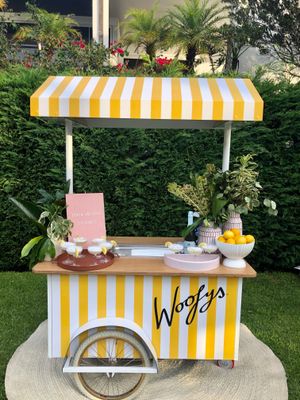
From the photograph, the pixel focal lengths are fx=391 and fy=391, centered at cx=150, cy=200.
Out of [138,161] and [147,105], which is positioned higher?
[147,105]

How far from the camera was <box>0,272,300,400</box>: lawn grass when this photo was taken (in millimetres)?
3074

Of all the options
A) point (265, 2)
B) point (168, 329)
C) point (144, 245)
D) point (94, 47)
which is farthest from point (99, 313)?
point (265, 2)

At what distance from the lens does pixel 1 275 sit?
491 centimetres

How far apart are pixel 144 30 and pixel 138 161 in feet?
32.0

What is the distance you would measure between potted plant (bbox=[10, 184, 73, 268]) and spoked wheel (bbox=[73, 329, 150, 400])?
62cm

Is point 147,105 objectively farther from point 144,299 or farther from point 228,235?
point 144,299

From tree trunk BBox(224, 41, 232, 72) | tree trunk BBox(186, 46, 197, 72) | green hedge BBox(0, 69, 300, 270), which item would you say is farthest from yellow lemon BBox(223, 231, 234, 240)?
tree trunk BBox(186, 46, 197, 72)

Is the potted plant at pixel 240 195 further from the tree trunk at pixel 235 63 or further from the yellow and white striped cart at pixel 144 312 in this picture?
the tree trunk at pixel 235 63

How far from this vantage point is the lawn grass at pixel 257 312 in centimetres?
307

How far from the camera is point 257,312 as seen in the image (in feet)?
13.0

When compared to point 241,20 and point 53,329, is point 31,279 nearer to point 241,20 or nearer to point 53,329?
point 53,329

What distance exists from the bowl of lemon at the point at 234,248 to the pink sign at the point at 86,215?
880 millimetres

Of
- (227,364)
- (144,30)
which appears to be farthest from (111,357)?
(144,30)

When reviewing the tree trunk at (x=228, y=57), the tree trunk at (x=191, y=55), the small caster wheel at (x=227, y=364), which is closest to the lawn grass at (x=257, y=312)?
the small caster wheel at (x=227, y=364)
